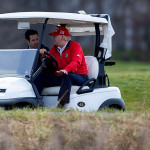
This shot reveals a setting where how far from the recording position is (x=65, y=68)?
8641 mm

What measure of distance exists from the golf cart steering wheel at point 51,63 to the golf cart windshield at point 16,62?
0.19 m

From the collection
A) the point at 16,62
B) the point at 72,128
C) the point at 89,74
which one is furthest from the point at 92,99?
the point at 72,128

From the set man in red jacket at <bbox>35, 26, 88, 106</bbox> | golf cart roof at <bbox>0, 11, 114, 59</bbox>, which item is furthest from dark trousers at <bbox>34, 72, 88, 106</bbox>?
golf cart roof at <bbox>0, 11, 114, 59</bbox>

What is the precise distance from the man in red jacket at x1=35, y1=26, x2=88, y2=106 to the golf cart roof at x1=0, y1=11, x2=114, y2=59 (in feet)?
0.83

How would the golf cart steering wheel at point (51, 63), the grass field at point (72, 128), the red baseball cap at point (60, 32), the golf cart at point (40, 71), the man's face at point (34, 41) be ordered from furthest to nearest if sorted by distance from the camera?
the man's face at point (34, 41), the red baseball cap at point (60, 32), the golf cart steering wheel at point (51, 63), the golf cart at point (40, 71), the grass field at point (72, 128)

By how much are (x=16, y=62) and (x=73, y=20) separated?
0.95 m

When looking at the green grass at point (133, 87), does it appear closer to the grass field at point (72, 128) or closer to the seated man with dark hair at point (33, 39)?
the seated man with dark hair at point (33, 39)

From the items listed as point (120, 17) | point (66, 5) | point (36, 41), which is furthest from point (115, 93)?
point (120, 17)

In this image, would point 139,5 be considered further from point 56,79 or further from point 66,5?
point 56,79

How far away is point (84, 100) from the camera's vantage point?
8.80 meters

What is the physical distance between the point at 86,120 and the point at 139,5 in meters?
34.8

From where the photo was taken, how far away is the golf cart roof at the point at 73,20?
8.73 m

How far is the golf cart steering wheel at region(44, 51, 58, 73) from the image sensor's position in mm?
8673

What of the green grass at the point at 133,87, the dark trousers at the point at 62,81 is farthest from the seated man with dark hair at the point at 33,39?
the green grass at the point at 133,87
